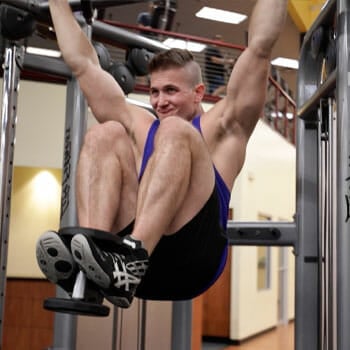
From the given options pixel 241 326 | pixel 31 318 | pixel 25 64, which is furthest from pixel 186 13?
pixel 241 326

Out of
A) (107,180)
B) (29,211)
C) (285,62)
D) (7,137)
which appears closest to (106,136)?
(107,180)

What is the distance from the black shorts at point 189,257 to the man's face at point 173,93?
38 cm

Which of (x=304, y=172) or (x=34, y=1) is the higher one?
(x=34, y=1)

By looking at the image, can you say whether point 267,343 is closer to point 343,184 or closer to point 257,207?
point 257,207

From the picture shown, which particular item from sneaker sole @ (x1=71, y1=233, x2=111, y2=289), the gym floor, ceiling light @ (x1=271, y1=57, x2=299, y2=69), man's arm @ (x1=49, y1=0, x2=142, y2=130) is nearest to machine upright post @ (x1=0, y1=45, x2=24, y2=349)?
man's arm @ (x1=49, y1=0, x2=142, y2=130)

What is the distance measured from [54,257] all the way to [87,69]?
82cm

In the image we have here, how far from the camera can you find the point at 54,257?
1.53 m

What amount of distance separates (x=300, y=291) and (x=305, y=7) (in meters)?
2.58

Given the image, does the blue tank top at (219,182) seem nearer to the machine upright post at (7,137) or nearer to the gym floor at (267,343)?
the machine upright post at (7,137)

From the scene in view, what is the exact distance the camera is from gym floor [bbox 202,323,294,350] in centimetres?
788

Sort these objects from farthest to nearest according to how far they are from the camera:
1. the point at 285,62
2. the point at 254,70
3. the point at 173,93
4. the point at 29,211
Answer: the point at 29,211, the point at 285,62, the point at 173,93, the point at 254,70

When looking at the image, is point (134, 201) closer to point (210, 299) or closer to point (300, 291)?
point (300, 291)

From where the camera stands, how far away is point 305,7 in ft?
14.2

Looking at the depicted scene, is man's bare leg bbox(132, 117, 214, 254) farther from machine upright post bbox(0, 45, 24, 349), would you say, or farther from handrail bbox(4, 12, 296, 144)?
handrail bbox(4, 12, 296, 144)
